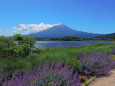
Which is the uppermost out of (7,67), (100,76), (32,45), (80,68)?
(32,45)

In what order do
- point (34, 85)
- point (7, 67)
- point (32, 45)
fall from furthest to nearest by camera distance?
1. point (32, 45)
2. point (7, 67)
3. point (34, 85)

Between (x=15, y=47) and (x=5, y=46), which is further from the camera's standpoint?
(x=5, y=46)

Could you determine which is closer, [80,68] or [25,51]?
[80,68]

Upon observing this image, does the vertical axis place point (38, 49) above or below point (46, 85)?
above

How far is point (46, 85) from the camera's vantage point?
10.2ft

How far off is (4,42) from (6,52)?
0.52 m

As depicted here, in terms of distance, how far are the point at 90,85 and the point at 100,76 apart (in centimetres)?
140

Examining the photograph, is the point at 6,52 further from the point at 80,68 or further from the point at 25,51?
the point at 80,68

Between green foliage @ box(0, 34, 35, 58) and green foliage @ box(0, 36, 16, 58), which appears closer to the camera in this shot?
green foliage @ box(0, 34, 35, 58)

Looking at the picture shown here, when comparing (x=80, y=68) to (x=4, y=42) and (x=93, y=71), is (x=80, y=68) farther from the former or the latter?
(x=4, y=42)

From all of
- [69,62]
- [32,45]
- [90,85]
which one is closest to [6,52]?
[32,45]

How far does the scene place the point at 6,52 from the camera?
20.7 ft

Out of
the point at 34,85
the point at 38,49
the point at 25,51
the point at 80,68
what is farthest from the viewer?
the point at 38,49

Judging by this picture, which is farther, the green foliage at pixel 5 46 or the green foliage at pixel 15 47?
the green foliage at pixel 5 46
